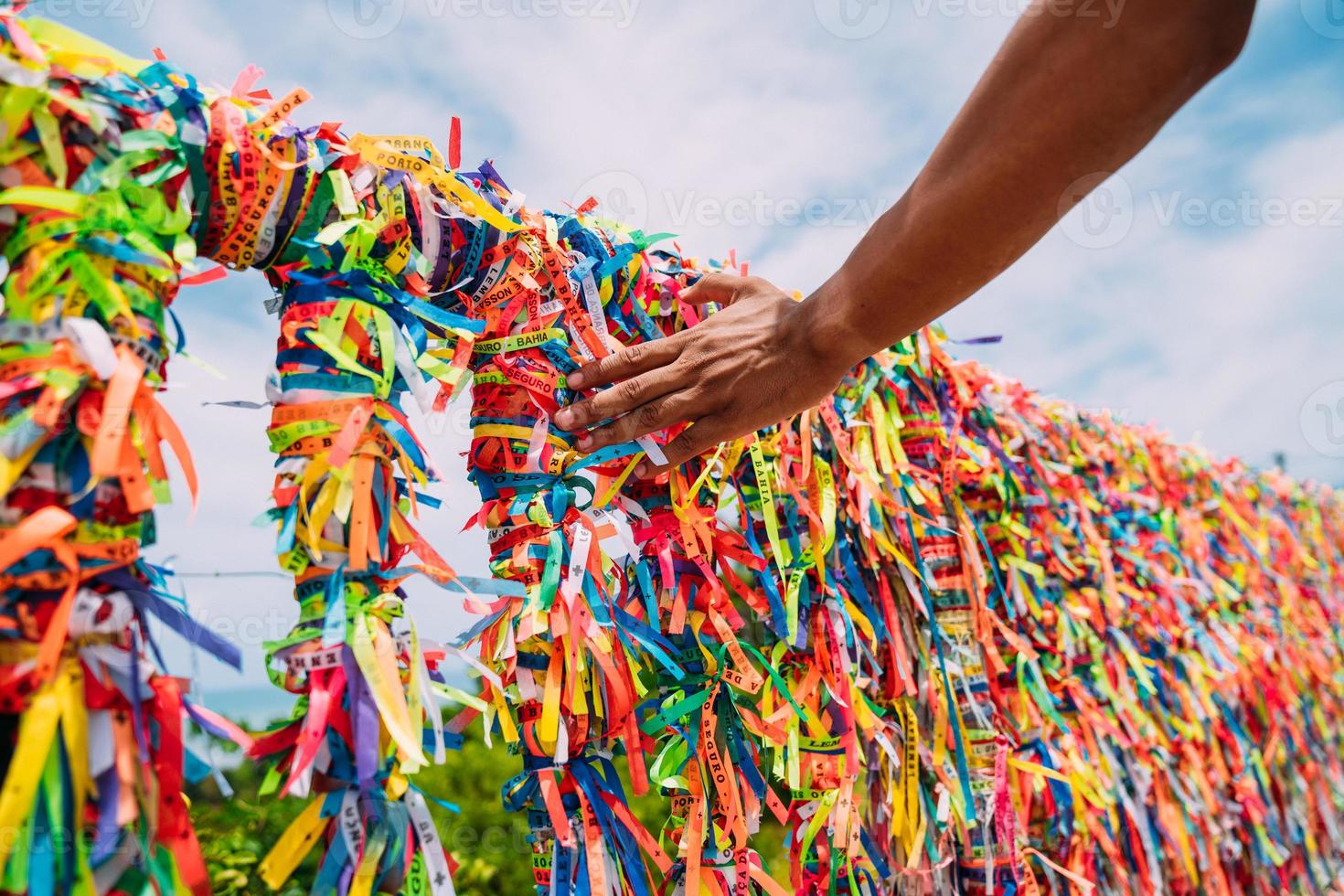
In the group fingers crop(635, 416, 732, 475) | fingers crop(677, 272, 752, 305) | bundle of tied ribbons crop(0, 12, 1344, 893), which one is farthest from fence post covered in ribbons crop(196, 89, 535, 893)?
fingers crop(677, 272, 752, 305)

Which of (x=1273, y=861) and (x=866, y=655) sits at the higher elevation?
(x=866, y=655)

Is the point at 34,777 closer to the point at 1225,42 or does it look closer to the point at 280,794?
the point at 280,794

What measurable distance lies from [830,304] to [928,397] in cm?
63

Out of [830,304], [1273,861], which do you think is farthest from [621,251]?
[1273,861]

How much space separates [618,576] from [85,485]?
57 centimetres

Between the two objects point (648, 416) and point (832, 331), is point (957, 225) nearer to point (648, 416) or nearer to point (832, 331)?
point (832, 331)

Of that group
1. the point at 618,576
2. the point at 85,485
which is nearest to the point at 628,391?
the point at 618,576

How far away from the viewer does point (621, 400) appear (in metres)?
0.94

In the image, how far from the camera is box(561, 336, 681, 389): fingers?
3.18 ft

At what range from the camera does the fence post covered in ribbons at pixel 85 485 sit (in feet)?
1.77

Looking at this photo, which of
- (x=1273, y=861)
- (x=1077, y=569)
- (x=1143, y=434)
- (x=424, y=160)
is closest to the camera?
(x=424, y=160)

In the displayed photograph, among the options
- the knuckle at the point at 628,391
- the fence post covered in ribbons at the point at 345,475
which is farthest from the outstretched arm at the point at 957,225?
the fence post covered in ribbons at the point at 345,475

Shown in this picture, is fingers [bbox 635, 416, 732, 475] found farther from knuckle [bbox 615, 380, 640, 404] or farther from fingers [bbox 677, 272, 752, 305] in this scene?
fingers [bbox 677, 272, 752, 305]

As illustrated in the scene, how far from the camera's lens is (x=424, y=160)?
0.85m
